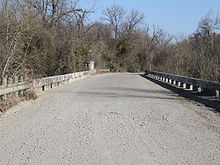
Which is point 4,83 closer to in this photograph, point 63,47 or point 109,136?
point 109,136

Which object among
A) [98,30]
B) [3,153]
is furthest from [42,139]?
[98,30]

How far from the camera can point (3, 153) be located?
184 inches

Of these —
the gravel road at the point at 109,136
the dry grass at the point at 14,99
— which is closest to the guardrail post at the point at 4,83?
the dry grass at the point at 14,99

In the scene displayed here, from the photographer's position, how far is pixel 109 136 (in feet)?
18.8

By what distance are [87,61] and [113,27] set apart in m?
38.2

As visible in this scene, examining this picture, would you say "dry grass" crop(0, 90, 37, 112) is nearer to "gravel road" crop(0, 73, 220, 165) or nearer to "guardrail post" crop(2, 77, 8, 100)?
Answer: "guardrail post" crop(2, 77, 8, 100)

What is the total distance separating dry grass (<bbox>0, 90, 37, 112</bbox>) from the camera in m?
8.98

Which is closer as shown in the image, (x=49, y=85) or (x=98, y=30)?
(x=49, y=85)

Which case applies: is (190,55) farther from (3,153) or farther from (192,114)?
(3,153)

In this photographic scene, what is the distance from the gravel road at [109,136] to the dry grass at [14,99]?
1.17ft

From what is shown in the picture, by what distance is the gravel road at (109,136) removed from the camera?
175 inches

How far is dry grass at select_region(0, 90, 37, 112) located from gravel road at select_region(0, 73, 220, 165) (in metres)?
0.36

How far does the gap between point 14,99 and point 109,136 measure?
221 inches

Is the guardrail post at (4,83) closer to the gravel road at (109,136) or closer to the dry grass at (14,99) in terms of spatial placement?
the dry grass at (14,99)
